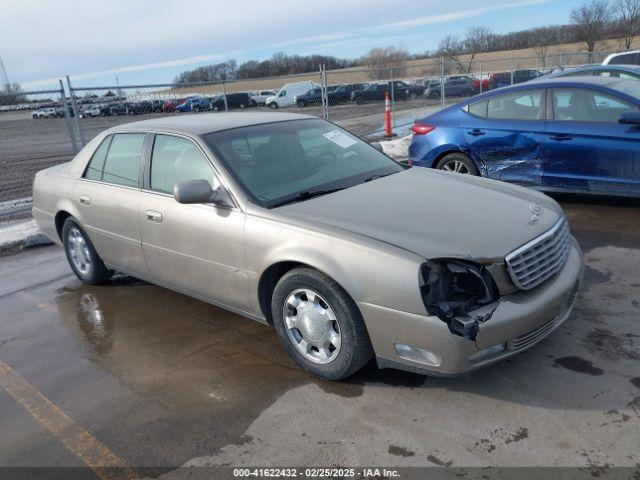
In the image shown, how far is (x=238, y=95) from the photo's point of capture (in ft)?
125

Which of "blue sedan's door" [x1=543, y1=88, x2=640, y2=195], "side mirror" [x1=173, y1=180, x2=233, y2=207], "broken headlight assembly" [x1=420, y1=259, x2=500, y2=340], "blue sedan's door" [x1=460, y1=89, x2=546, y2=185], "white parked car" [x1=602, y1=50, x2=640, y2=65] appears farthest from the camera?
"white parked car" [x1=602, y1=50, x2=640, y2=65]

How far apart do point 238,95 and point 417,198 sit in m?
36.1

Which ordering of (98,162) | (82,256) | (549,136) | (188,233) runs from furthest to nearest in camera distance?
(549,136) → (82,256) → (98,162) → (188,233)

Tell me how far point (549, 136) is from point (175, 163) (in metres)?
4.27

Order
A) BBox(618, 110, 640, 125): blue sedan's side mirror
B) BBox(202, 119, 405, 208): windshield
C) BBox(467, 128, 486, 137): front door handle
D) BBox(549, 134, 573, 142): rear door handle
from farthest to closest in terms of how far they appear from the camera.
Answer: BBox(467, 128, 486, 137): front door handle, BBox(549, 134, 573, 142): rear door handle, BBox(618, 110, 640, 125): blue sedan's side mirror, BBox(202, 119, 405, 208): windshield

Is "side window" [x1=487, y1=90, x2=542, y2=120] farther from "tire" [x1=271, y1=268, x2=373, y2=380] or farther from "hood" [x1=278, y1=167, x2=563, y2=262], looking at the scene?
"tire" [x1=271, y1=268, x2=373, y2=380]

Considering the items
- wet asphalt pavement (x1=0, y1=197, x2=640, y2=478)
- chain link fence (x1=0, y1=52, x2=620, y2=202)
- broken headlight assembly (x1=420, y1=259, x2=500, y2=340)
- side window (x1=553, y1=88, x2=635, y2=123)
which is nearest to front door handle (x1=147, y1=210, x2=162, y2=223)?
wet asphalt pavement (x1=0, y1=197, x2=640, y2=478)

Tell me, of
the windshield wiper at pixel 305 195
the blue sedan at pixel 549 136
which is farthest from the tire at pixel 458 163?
the windshield wiper at pixel 305 195

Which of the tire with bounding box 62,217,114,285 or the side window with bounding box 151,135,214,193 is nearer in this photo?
the side window with bounding box 151,135,214,193

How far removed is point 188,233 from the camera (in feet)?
13.2

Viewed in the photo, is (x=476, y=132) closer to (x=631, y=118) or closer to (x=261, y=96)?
(x=631, y=118)

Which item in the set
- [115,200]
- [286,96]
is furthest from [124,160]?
[286,96]

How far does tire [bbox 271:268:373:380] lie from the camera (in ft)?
10.5

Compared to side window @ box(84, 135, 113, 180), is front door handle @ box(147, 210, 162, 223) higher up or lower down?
lower down
